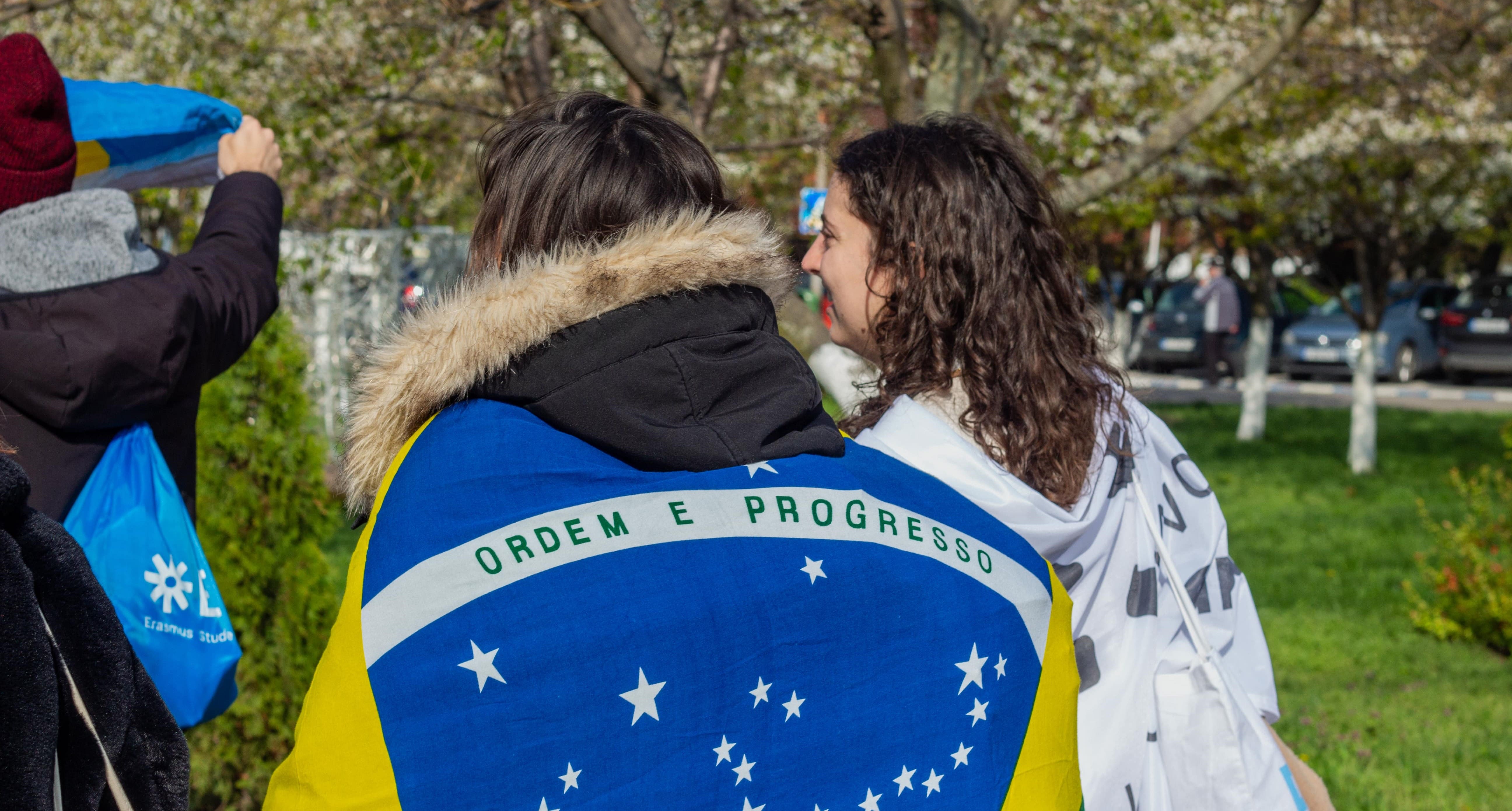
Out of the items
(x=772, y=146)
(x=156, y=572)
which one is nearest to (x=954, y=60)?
(x=772, y=146)

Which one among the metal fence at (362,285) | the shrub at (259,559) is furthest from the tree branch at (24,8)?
the metal fence at (362,285)

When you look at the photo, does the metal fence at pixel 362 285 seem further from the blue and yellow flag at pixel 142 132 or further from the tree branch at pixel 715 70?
the blue and yellow flag at pixel 142 132

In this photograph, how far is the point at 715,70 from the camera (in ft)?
22.9

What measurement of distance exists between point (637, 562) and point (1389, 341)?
23.6 m

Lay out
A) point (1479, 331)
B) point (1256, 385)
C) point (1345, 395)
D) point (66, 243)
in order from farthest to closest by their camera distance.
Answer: point (1479, 331) < point (1345, 395) < point (1256, 385) < point (66, 243)

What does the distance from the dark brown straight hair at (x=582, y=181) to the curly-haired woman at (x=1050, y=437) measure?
0.56 meters

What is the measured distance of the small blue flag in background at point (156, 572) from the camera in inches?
80.0

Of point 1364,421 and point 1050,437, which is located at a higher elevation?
point 1050,437

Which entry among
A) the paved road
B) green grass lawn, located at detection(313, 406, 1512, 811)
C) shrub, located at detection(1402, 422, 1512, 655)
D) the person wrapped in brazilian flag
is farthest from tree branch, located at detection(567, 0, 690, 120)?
the paved road

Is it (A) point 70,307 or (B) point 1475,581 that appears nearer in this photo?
(A) point 70,307

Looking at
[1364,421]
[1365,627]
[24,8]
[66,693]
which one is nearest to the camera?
[66,693]

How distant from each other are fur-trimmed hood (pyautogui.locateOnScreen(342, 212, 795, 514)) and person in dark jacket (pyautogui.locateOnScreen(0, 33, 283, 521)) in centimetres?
90

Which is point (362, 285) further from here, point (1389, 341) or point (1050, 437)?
point (1389, 341)

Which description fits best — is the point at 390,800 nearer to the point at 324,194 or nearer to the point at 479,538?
the point at 479,538
